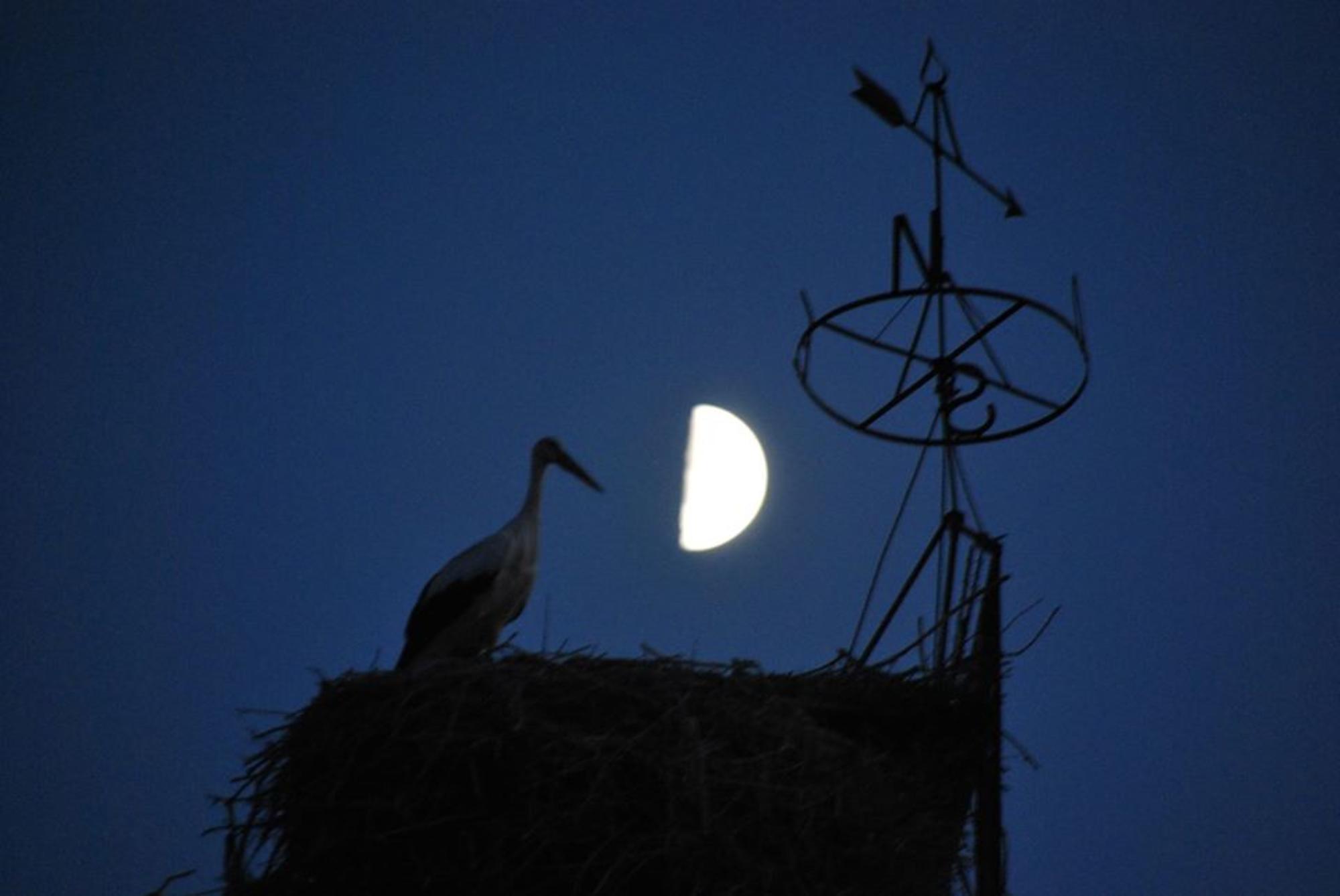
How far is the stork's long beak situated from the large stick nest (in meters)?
3.89

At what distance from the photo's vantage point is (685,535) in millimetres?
6133

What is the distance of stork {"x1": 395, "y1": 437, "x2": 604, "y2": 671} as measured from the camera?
23.9 feet

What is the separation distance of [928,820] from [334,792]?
159 centimetres

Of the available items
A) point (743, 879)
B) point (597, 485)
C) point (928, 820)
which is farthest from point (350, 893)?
point (597, 485)

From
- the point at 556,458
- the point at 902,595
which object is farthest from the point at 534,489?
the point at 902,595

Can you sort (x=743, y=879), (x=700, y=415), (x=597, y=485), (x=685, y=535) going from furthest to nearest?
(x=597, y=485), (x=700, y=415), (x=685, y=535), (x=743, y=879)

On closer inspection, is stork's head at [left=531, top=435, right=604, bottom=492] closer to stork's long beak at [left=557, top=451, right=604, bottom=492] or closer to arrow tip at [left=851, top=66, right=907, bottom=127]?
stork's long beak at [left=557, top=451, right=604, bottom=492]

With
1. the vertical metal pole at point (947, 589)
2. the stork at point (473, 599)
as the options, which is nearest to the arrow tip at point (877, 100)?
the vertical metal pole at point (947, 589)

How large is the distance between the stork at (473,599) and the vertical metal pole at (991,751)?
10.4 feet

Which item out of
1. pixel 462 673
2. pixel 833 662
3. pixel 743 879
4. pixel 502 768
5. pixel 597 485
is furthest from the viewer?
pixel 597 485

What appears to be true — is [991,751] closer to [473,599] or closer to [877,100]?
[877,100]

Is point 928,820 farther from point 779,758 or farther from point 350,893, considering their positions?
point 350,893

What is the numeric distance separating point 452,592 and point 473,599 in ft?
0.35

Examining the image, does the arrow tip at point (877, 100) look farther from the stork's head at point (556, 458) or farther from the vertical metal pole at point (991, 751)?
the stork's head at point (556, 458)
